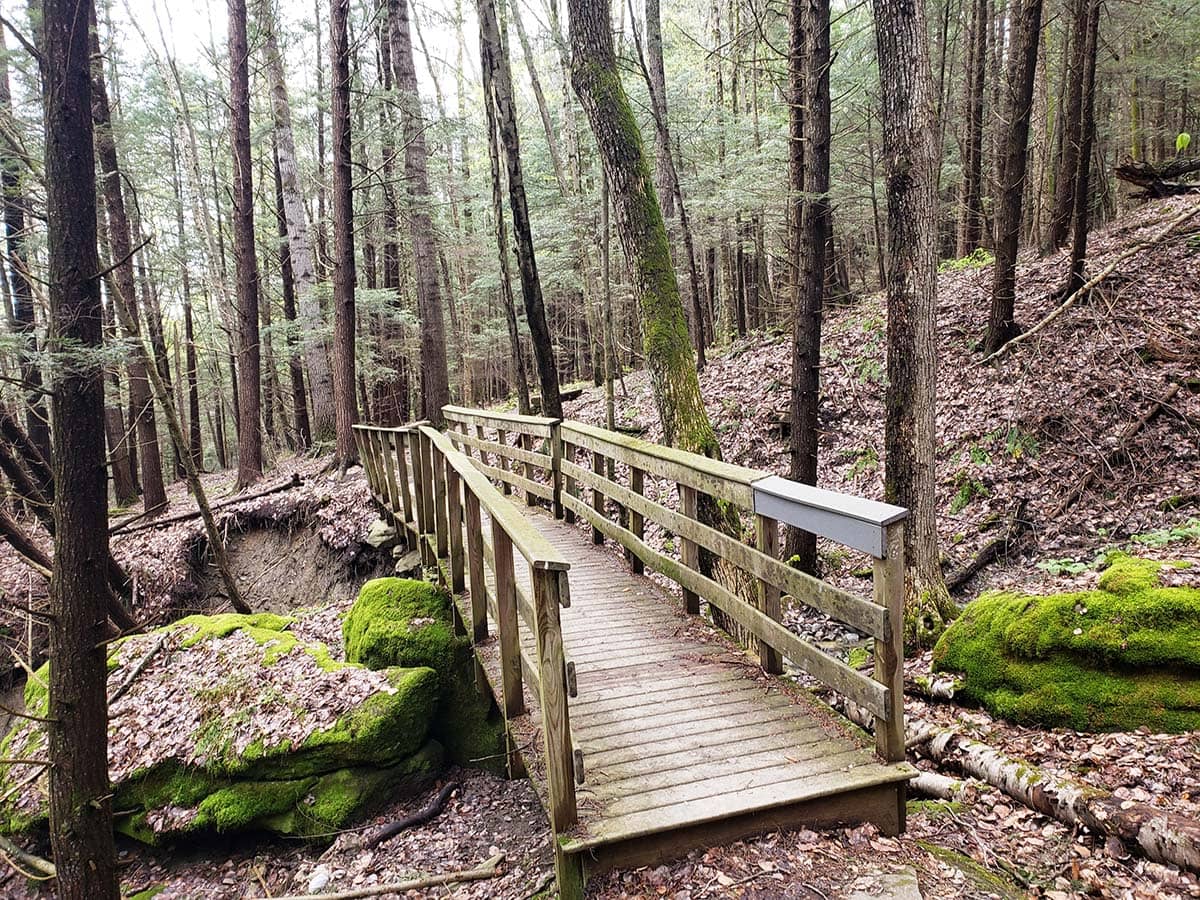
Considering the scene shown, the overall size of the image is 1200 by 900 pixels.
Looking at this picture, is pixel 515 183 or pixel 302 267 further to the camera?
pixel 302 267

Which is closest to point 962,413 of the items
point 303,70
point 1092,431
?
point 1092,431

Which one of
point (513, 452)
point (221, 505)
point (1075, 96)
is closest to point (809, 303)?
point (513, 452)

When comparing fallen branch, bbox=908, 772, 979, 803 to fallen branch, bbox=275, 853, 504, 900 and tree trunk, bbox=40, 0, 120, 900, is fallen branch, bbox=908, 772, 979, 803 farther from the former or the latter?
tree trunk, bbox=40, 0, 120, 900

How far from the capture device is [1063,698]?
4.09m

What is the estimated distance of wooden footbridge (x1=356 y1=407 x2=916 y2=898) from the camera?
3139 millimetres

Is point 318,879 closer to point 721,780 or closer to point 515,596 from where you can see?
point 515,596

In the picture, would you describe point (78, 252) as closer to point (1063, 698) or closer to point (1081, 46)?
point (1063, 698)

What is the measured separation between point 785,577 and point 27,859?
255 inches

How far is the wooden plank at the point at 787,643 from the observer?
3451 millimetres

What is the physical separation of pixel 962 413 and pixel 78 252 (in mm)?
10392

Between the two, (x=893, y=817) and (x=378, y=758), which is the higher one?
(x=893, y=817)

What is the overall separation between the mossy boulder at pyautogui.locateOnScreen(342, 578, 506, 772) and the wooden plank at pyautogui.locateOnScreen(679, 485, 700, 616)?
6.04ft

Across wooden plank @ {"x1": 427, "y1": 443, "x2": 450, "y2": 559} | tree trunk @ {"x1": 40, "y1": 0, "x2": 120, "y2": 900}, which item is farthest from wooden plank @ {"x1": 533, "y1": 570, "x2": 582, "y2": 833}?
wooden plank @ {"x1": 427, "y1": 443, "x2": 450, "y2": 559}

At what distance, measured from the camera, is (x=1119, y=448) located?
8070 mm
